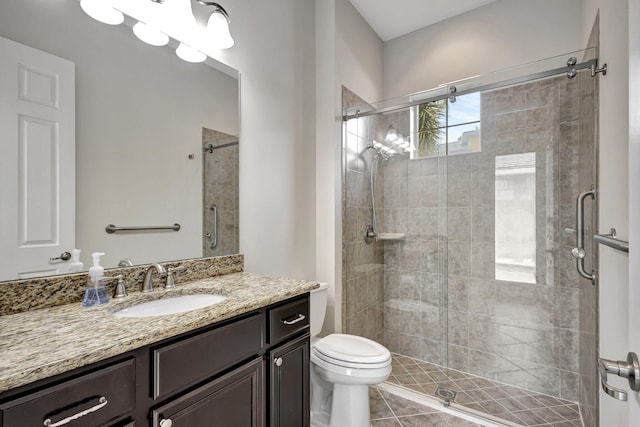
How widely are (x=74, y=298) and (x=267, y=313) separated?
689 millimetres

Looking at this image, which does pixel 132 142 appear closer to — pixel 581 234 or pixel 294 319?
pixel 294 319

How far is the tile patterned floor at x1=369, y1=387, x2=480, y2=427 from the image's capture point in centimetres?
188

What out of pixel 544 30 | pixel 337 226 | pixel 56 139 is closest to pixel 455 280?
pixel 337 226

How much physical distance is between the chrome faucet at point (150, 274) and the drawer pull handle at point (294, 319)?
56cm

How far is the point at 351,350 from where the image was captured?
5.82ft

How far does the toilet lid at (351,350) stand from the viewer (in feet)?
5.49

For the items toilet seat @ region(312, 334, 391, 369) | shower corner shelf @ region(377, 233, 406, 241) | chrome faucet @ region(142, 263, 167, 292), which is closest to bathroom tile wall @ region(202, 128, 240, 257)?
chrome faucet @ region(142, 263, 167, 292)

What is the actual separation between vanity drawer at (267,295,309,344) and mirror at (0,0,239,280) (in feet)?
1.80

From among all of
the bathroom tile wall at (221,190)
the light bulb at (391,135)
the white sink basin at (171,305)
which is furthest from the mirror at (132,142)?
the light bulb at (391,135)

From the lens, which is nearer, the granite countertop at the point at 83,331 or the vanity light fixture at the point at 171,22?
the granite countertop at the point at 83,331

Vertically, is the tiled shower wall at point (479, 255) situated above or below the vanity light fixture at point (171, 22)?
below

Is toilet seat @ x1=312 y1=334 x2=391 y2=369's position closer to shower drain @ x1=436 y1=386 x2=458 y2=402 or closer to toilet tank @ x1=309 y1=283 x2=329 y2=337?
toilet tank @ x1=309 y1=283 x2=329 y2=337

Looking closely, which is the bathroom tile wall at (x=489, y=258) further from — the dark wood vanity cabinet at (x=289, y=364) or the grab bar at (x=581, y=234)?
the dark wood vanity cabinet at (x=289, y=364)

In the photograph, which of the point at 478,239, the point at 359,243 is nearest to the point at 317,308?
the point at 359,243
